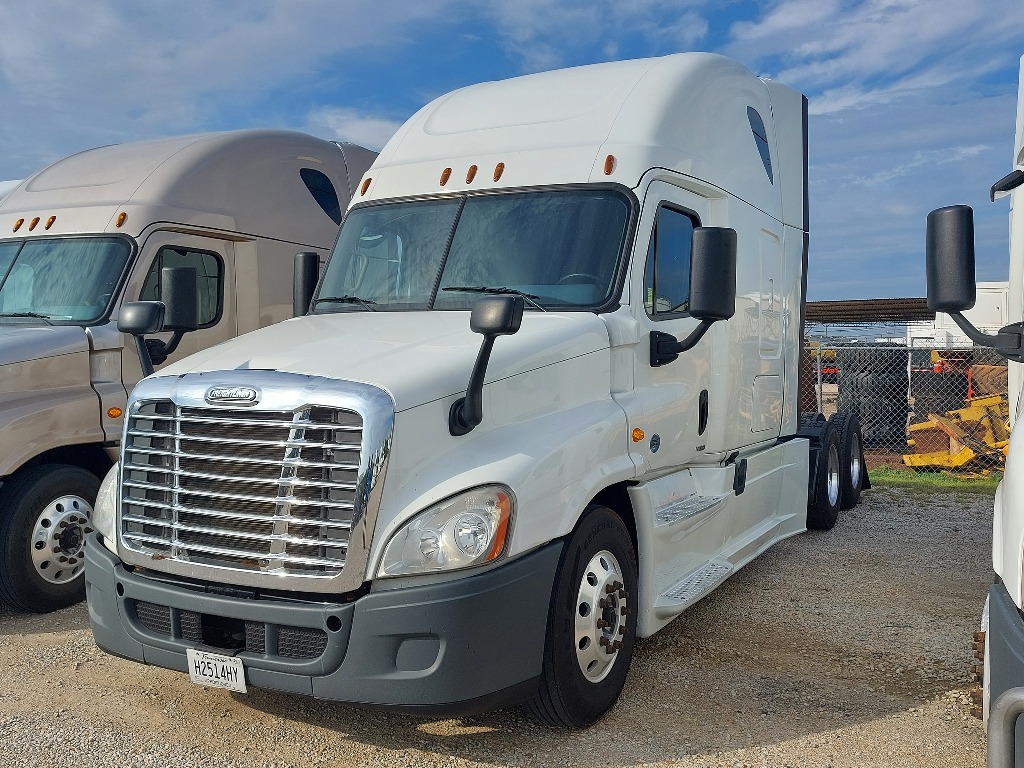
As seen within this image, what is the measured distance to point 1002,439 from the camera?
1272 centimetres

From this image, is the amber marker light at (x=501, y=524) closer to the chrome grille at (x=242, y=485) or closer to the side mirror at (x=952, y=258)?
the chrome grille at (x=242, y=485)

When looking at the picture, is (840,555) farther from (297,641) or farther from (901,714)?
(297,641)

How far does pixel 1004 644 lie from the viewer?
9.21 feet

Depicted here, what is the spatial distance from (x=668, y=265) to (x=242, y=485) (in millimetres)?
2614

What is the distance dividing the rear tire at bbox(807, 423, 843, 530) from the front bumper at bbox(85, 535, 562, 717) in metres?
5.45

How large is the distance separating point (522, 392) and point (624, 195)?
55.6 inches

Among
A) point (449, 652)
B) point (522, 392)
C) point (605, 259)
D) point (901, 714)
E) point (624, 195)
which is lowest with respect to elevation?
point (901, 714)

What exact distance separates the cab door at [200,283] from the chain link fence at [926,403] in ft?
25.8

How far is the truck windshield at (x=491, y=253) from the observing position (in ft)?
16.2

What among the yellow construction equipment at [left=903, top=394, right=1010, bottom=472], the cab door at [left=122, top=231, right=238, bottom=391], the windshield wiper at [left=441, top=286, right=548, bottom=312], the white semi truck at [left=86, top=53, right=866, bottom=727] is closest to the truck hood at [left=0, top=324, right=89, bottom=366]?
the cab door at [left=122, top=231, right=238, bottom=391]

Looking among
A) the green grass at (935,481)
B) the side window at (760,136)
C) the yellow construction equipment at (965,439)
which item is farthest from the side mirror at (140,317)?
the yellow construction equipment at (965,439)

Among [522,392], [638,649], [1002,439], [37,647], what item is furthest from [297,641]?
[1002,439]

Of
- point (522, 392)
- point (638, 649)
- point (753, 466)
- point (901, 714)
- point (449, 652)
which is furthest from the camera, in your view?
point (753, 466)

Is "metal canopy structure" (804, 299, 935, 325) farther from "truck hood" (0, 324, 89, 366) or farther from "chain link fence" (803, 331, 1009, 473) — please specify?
"truck hood" (0, 324, 89, 366)
